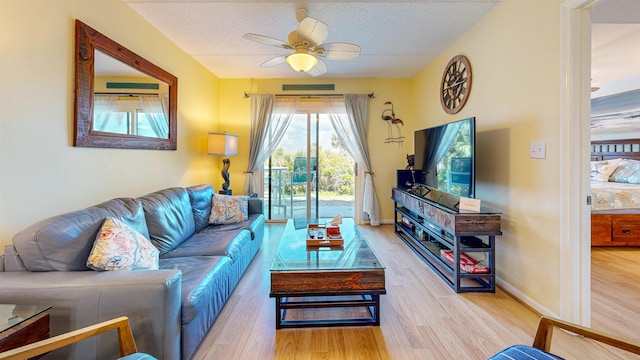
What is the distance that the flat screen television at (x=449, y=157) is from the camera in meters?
2.43

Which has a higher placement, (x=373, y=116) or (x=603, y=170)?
(x=373, y=116)

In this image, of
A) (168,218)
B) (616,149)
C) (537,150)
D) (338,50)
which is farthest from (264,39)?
(616,149)

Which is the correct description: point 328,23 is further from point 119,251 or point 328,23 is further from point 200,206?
point 119,251

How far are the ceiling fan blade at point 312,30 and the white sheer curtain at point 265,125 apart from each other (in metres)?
2.25

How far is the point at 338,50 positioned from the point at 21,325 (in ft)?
8.86

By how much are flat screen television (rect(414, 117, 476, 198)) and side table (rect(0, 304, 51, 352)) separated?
2905mm

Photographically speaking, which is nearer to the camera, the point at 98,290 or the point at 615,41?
the point at 98,290

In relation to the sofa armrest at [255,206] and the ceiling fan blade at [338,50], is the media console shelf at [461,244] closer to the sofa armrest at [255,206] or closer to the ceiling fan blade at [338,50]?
the ceiling fan blade at [338,50]

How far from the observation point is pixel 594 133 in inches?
232

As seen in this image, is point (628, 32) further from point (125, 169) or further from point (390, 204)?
→ point (125, 169)

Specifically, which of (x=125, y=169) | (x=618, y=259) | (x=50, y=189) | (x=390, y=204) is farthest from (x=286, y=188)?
(x=618, y=259)

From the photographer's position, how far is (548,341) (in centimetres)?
110

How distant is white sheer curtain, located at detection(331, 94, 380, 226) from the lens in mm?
4613

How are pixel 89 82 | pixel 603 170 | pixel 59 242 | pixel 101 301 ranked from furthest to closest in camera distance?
1. pixel 603 170
2. pixel 89 82
3. pixel 59 242
4. pixel 101 301
